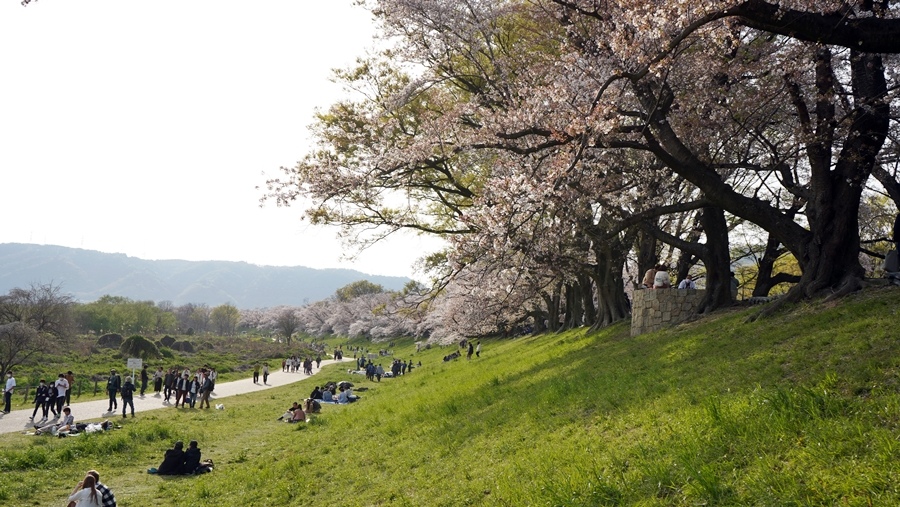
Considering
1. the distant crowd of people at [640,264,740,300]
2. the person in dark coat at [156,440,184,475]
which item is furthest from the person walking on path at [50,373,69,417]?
the distant crowd of people at [640,264,740,300]

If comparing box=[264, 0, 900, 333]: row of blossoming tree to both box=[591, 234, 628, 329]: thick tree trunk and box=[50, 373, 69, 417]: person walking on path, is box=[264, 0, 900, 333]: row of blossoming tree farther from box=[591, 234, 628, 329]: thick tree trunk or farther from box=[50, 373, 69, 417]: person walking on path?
box=[50, 373, 69, 417]: person walking on path

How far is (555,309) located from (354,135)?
22753 mm

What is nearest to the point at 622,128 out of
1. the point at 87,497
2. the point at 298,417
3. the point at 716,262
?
the point at 716,262

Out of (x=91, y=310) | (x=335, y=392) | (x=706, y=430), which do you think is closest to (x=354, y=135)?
(x=706, y=430)

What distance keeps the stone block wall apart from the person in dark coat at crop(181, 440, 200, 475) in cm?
1100

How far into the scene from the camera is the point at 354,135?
16.5 metres

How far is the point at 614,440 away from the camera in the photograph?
6730mm

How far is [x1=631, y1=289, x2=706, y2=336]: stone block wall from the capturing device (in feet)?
49.0

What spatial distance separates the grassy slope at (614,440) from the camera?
15.4 feet

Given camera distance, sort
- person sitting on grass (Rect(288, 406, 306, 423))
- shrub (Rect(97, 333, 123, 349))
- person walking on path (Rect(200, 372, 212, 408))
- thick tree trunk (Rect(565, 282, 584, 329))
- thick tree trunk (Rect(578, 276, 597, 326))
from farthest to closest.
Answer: shrub (Rect(97, 333, 123, 349)) < thick tree trunk (Rect(565, 282, 584, 329)) < thick tree trunk (Rect(578, 276, 597, 326)) < person walking on path (Rect(200, 372, 212, 408)) < person sitting on grass (Rect(288, 406, 306, 423))

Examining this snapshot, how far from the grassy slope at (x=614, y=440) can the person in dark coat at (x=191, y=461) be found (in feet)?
1.55

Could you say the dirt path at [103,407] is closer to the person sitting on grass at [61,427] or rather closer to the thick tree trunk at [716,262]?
the person sitting on grass at [61,427]

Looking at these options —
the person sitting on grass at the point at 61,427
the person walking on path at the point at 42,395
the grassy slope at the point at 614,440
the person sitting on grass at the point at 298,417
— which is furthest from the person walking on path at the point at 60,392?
the person sitting on grass at the point at 298,417

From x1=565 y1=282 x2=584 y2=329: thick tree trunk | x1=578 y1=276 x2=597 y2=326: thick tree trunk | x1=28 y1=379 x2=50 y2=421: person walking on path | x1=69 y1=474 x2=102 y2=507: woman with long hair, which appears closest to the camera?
x1=69 y1=474 x2=102 y2=507: woman with long hair
